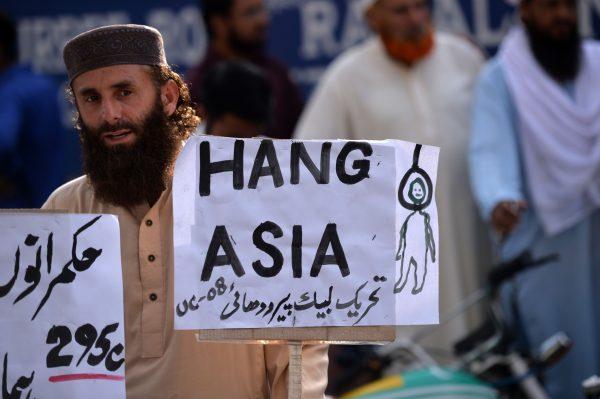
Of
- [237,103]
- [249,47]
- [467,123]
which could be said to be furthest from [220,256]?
[249,47]

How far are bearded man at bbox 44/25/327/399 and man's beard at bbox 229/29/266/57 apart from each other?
342 centimetres

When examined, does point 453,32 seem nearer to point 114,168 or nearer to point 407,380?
point 407,380

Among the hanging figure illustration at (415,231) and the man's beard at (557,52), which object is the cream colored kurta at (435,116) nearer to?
the man's beard at (557,52)

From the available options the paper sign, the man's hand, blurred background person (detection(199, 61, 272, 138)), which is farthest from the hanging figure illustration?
the man's hand

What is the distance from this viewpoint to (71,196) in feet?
14.6

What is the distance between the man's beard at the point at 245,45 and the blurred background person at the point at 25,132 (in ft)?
4.08

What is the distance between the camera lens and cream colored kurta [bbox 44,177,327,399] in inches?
164

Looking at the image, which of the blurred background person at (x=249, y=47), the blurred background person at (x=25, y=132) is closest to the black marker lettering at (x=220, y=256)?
the blurred background person at (x=249, y=47)

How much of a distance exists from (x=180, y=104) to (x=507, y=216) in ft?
8.54

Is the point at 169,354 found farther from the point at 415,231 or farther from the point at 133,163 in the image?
the point at 415,231

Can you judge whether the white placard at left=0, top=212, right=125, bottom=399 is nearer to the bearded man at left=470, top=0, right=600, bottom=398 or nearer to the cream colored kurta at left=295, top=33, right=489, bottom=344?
the bearded man at left=470, top=0, right=600, bottom=398

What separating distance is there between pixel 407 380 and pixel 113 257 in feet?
7.19

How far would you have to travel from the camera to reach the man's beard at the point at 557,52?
7289 mm

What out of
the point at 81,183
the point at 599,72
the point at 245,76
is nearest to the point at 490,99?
the point at 599,72
